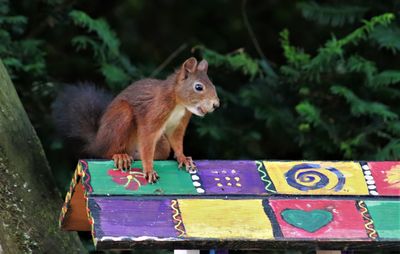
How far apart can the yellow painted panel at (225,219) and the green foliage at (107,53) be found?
189 cm

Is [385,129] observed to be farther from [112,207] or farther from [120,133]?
[112,207]

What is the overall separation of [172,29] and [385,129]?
7.39 feet

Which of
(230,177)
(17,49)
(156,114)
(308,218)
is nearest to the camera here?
(308,218)

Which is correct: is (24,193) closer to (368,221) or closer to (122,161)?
(122,161)

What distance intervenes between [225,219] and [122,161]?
1.53 feet

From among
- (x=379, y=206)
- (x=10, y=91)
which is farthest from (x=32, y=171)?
(x=379, y=206)

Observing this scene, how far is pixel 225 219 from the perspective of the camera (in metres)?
2.90

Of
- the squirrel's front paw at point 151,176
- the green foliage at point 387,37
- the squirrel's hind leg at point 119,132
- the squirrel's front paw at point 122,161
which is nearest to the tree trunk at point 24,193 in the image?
the squirrel's hind leg at point 119,132

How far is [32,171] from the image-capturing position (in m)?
3.53

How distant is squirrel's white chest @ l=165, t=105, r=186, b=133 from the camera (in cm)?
344

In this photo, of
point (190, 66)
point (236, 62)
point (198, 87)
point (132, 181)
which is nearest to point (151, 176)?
point (132, 181)

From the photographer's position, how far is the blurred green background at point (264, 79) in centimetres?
471

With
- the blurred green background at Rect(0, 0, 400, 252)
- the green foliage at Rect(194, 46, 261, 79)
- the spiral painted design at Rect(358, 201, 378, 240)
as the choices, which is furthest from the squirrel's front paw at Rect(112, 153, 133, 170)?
the green foliage at Rect(194, 46, 261, 79)

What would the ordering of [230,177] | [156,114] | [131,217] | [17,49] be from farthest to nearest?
[17,49], [156,114], [230,177], [131,217]
